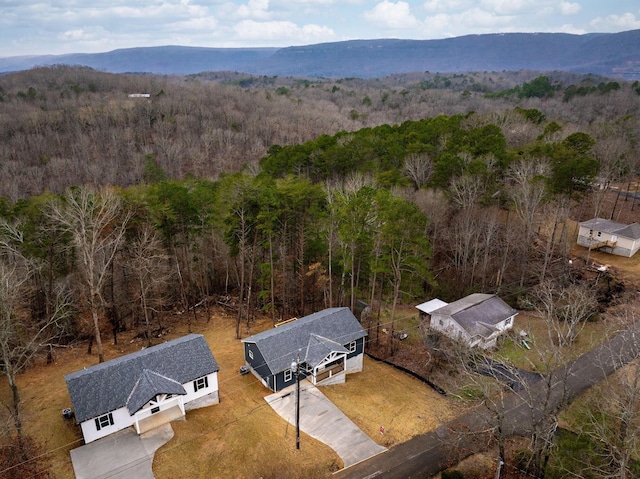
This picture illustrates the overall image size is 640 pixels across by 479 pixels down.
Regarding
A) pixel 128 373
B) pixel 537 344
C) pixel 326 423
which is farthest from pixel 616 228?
pixel 128 373

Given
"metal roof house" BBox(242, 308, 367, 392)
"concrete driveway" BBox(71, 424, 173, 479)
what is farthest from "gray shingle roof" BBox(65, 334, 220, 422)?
"metal roof house" BBox(242, 308, 367, 392)

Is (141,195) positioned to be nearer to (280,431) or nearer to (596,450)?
(280,431)

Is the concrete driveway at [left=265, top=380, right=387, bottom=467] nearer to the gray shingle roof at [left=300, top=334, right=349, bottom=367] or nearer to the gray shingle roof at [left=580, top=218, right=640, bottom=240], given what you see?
the gray shingle roof at [left=300, top=334, right=349, bottom=367]

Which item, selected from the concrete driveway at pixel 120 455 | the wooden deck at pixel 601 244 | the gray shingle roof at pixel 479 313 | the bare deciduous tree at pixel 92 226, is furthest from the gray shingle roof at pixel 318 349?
the wooden deck at pixel 601 244

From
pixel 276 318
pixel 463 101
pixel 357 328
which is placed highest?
pixel 463 101

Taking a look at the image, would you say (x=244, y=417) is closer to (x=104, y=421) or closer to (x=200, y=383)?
(x=200, y=383)

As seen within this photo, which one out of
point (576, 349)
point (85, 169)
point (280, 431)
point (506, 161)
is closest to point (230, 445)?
Answer: point (280, 431)
